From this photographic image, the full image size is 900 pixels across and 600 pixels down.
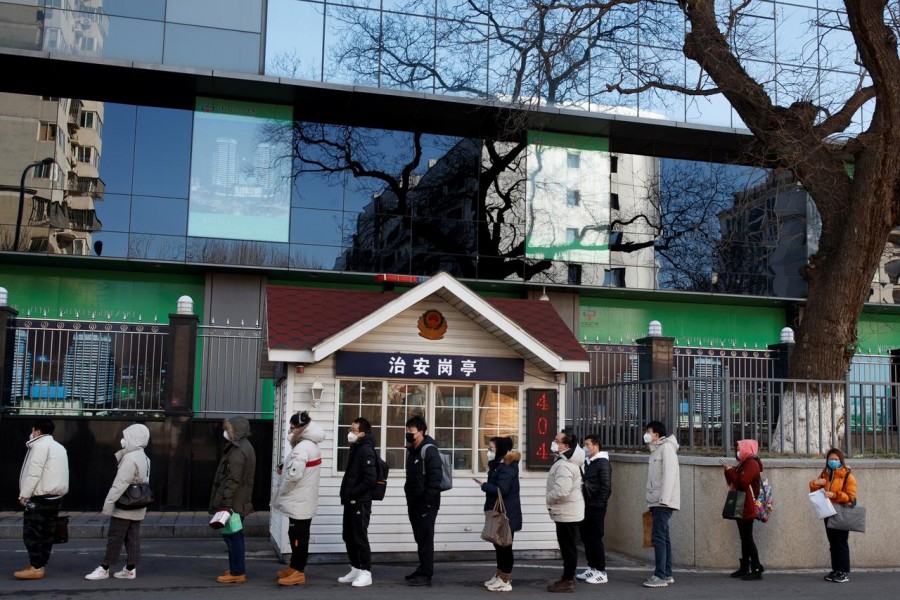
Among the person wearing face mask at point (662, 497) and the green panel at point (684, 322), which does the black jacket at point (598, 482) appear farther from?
the green panel at point (684, 322)

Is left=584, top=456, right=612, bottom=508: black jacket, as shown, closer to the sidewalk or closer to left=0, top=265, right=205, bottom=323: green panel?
the sidewalk

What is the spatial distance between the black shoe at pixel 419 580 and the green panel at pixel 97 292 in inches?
490

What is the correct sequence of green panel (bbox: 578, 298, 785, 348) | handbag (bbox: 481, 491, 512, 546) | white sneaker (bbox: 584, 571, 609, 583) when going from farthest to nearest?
1. green panel (bbox: 578, 298, 785, 348)
2. white sneaker (bbox: 584, 571, 609, 583)
3. handbag (bbox: 481, 491, 512, 546)

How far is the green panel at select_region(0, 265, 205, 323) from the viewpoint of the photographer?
70.3 ft

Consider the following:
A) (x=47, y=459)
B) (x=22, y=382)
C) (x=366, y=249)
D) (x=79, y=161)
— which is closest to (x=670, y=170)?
(x=366, y=249)

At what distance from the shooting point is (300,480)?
10.6 meters

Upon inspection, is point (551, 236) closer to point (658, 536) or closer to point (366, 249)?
point (366, 249)

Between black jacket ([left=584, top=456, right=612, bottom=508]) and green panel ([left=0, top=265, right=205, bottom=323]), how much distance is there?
12.9 metres

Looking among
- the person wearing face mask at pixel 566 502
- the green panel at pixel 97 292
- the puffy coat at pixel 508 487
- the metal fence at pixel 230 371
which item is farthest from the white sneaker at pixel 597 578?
the green panel at pixel 97 292

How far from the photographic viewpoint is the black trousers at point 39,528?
35.0 feet

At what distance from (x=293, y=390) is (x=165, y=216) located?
396 inches

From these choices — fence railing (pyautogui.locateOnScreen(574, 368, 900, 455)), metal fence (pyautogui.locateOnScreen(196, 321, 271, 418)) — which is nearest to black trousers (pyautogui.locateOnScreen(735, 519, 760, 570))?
fence railing (pyautogui.locateOnScreen(574, 368, 900, 455))

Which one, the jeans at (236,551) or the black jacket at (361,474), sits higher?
the black jacket at (361,474)

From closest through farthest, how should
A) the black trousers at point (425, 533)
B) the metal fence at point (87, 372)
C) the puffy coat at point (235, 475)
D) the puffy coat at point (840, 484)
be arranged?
the puffy coat at point (235, 475) → the black trousers at point (425, 533) → the puffy coat at point (840, 484) → the metal fence at point (87, 372)
